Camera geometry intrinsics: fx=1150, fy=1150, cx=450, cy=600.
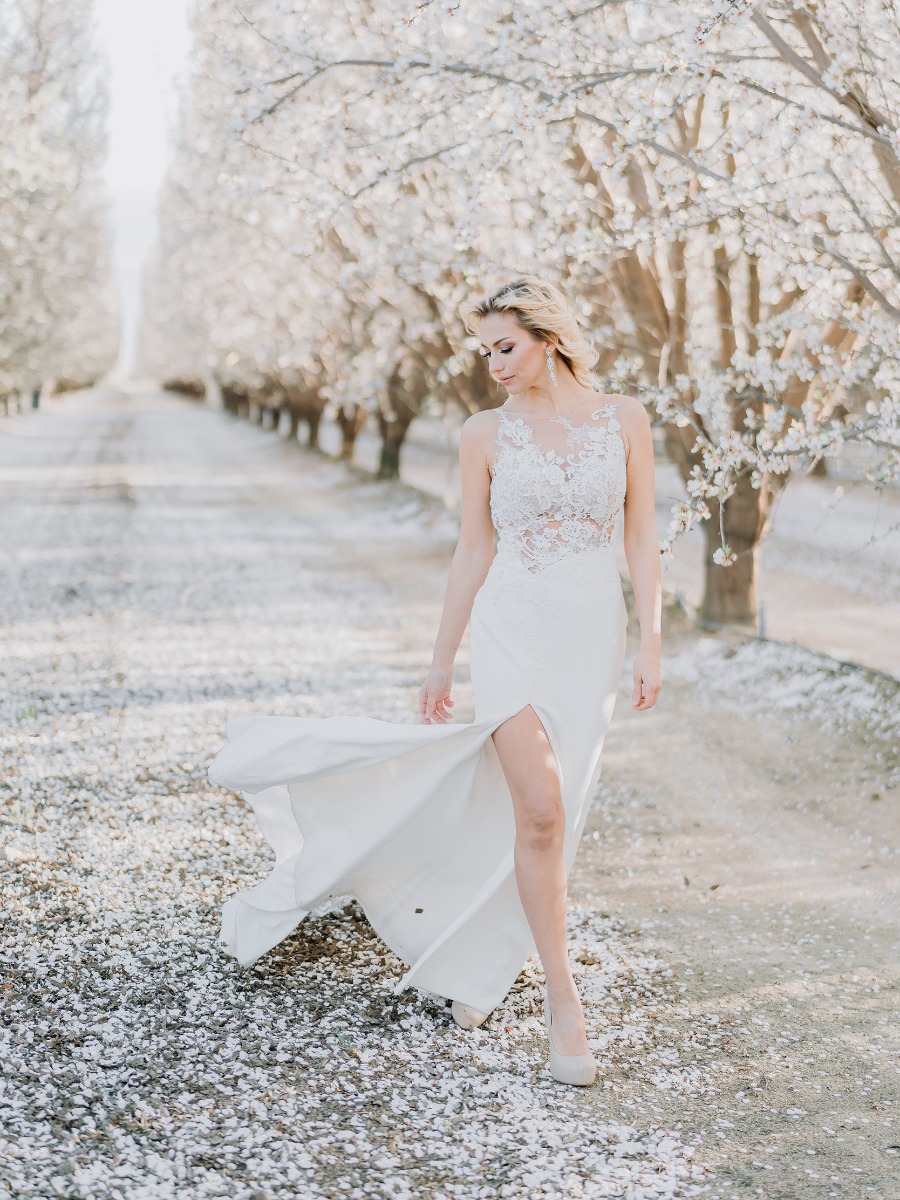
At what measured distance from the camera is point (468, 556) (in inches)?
144

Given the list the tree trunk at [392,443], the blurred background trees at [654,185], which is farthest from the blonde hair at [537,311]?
the tree trunk at [392,443]

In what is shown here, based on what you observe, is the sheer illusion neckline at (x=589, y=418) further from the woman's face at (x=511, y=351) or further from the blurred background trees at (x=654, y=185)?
the blurred background trees at (x=654, y=185)

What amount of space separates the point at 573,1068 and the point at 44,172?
76.7 feet

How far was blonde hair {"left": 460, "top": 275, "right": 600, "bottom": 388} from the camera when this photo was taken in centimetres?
340

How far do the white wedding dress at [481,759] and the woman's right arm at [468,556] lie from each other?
6cm

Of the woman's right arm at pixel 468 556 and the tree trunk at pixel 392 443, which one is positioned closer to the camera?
the woman's right arm at pixel 468 556

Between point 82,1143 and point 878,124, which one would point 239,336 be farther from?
point 82,1143

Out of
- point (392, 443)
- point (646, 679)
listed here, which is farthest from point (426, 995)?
point (392, 443)

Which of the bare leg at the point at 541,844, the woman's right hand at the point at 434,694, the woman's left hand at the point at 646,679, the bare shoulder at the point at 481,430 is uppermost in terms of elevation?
the bare shoulder at the point at 481,430

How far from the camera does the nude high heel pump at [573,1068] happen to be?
3.24 meters

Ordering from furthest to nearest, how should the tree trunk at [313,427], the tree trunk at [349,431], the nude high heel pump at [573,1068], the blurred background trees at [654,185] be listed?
the tree trunk at [313,427]
the tree trunk at [349,431]
the blurred background trees at [654,185]
the nude high heel pump at [573,1068]

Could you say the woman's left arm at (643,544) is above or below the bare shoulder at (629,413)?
below

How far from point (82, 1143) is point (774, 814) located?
407 centimetres

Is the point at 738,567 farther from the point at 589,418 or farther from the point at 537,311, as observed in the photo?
the point at 537,311
